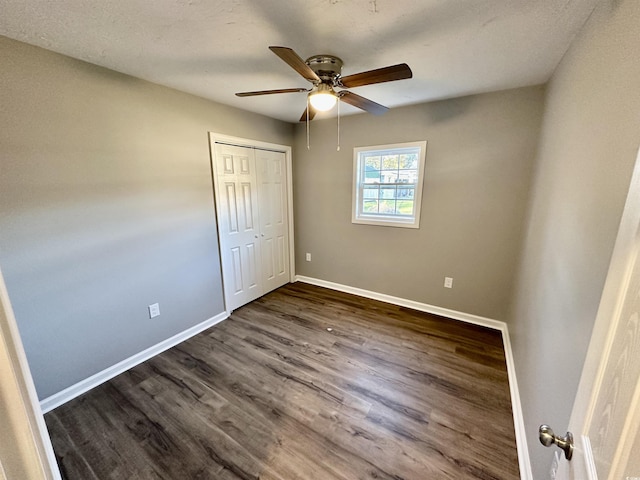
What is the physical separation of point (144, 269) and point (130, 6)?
70.7 inches

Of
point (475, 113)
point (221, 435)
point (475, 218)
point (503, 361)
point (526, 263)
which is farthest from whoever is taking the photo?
point (475, 218)

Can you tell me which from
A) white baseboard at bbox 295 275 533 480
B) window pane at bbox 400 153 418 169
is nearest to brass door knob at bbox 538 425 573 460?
white baseboard at bbox 295 275 533 480

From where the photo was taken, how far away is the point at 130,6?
1224mm

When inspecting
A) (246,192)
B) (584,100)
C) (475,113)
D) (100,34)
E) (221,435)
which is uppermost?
(100,34)

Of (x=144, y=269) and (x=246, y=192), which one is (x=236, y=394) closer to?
(x=144, y=269)

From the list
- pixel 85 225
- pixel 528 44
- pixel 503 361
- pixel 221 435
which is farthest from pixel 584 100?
pixel 85 225

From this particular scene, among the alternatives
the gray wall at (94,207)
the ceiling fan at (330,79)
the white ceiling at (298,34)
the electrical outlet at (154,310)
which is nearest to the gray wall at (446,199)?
the white ceiling at (298,34)

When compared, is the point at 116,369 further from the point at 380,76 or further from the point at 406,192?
the point at 406,192

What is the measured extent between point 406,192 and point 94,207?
289cm

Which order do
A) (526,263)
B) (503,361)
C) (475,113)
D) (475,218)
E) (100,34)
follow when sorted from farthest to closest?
1. (475,218)
2. (475,113)
3. (503,361)
4. (526,263)
5. (100,34)

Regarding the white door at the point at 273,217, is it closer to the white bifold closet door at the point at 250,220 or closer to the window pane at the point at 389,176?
the white bifold closet door at the point at 250,220

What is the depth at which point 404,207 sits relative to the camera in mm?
3020

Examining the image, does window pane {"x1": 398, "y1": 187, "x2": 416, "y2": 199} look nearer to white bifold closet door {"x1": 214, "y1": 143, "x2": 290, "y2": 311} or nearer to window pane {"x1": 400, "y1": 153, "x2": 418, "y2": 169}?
window pane {"x1": 400, "y1": 153, "x2": 418, "y2": 169}

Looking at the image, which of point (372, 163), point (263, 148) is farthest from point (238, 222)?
point (372, 163)
